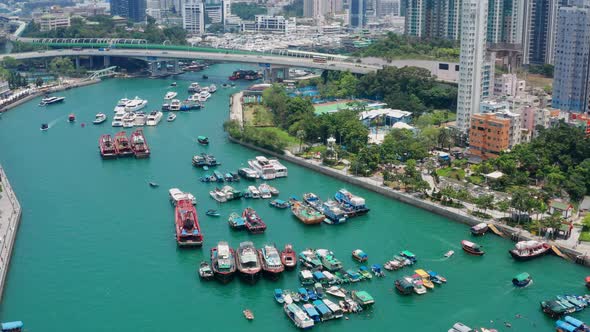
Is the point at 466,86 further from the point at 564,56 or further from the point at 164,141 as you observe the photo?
the point at 164,141

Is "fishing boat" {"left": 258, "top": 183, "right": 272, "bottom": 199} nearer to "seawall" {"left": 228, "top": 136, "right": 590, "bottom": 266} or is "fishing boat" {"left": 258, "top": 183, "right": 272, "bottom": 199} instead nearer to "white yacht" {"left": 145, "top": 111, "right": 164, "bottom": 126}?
"seawall" {"left": 228, "top": 136, "right": 590, "bottom": 266}

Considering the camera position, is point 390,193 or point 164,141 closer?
point 390,193

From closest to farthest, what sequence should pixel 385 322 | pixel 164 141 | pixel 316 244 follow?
Result: pixel 385 322 < pixel 316 244 < pixel 164 141

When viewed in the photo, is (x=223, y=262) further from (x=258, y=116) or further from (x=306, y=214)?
(x=258, y=116)

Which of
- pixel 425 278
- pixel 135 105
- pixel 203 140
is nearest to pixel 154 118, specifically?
pixel 135 105

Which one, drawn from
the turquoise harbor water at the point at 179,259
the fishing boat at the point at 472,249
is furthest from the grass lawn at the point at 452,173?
the fishing boat at the point at 472,249

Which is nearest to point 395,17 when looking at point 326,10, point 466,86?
point 326,10
